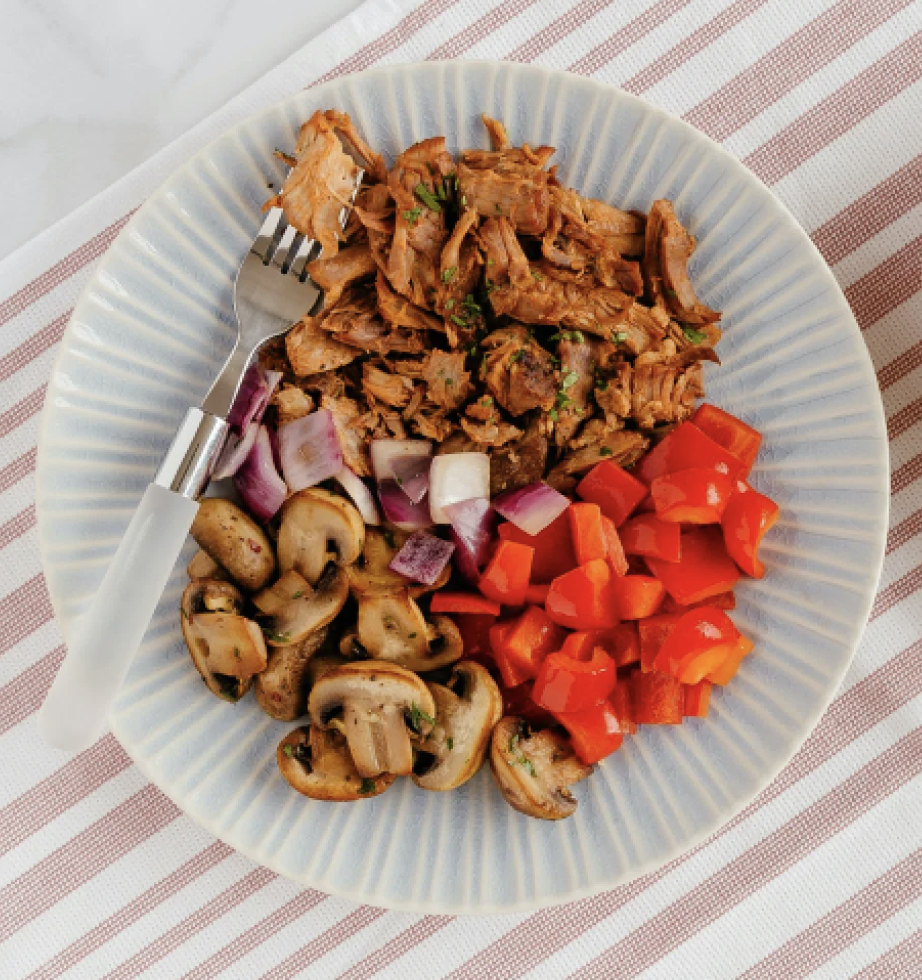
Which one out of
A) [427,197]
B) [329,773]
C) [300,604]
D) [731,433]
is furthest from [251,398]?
[731,433]

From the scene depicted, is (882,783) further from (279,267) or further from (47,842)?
(47,842)

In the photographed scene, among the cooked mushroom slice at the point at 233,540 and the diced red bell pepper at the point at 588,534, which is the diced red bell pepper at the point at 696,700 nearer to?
the diced red bell pepper at the point at 588,534

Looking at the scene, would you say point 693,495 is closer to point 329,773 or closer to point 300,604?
point 300,604

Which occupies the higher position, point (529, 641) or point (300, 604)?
point (300, 604)

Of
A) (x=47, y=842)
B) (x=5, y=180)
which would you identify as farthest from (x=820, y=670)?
(x=5, y=180)

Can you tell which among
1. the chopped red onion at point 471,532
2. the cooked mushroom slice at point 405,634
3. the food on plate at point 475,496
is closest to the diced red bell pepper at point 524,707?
the food on plate at point 475,496

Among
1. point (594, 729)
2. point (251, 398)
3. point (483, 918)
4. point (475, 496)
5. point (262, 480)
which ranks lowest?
point (483, 918)
